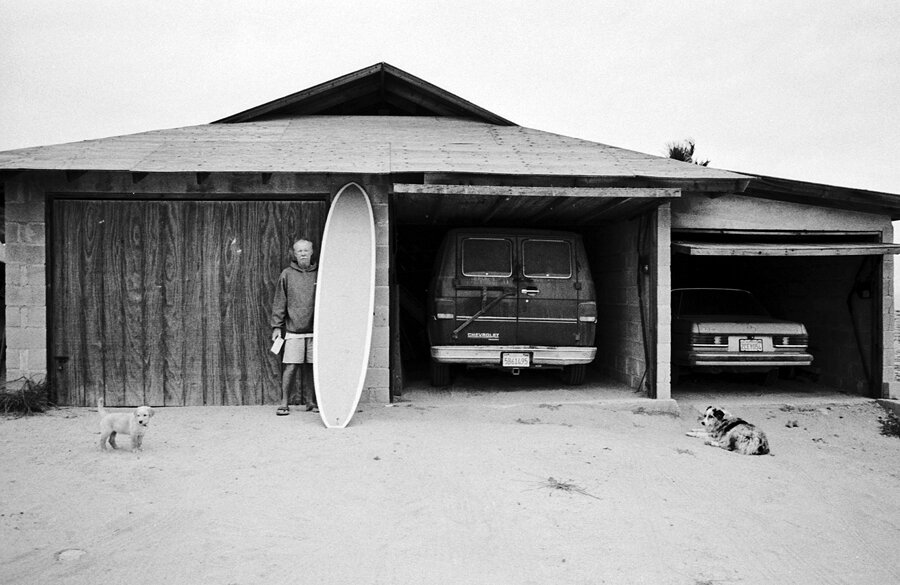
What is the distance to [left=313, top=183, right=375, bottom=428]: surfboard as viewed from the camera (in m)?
6.88

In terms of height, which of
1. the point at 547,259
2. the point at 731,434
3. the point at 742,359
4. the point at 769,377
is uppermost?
the point at 547,259

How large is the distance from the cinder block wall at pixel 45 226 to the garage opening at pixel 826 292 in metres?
3.86

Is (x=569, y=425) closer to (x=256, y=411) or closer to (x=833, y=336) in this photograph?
(x=256, y=411)

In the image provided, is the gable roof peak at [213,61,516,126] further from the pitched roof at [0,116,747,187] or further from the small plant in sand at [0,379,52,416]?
the small plant in sand at [0,379,52,416]

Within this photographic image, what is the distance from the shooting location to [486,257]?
839 cm

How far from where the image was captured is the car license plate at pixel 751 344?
838 cm

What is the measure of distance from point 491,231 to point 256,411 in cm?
360

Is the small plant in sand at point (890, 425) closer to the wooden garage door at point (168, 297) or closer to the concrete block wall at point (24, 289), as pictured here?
the wooden garage door at point (168, 297)

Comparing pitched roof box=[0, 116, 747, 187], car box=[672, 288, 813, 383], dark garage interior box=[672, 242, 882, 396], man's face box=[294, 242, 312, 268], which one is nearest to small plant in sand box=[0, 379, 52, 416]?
pitched roof box=[0, 116, 747, 187]

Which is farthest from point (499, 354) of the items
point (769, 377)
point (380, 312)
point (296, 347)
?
point (769, 377)

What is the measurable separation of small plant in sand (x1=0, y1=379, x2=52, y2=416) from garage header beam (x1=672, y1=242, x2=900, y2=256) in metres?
7.38

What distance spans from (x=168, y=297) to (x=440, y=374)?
11.4 feet

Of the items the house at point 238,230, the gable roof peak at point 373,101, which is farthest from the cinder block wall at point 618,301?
the gable roof peak at point 373,101

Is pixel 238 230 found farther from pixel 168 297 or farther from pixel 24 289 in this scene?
pixel 24 289
